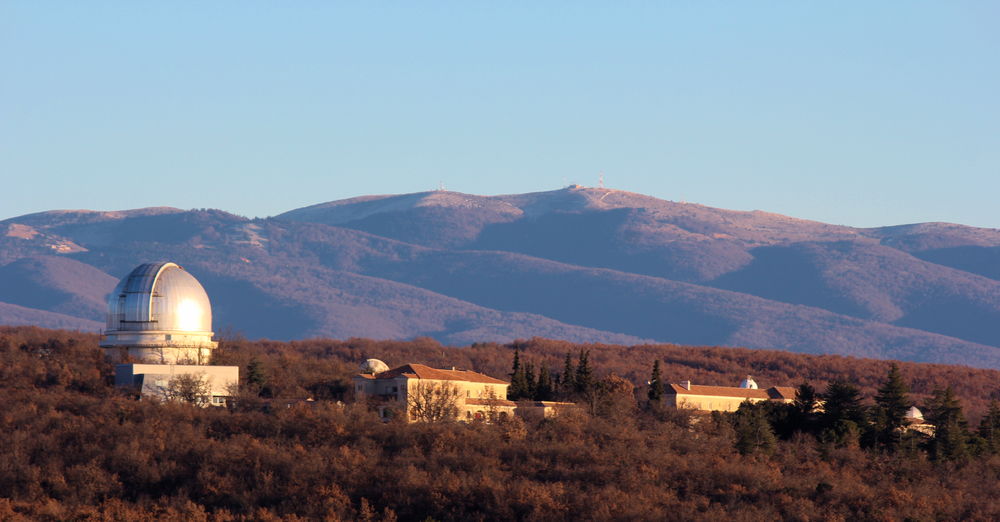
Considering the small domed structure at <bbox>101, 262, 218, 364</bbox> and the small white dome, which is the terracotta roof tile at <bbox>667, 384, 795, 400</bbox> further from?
the small domed structure at <bbox>101, 262, 218, 364</bbox>

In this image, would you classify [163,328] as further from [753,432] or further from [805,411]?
[805,411]

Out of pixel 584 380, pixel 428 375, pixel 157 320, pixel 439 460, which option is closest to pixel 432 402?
pixel 428 375

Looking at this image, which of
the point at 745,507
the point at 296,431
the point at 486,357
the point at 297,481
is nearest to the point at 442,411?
the point at 296,431

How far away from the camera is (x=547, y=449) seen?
7319 cm

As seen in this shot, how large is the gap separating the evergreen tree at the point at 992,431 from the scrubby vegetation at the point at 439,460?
13 cm

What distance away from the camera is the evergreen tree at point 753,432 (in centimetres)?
7869

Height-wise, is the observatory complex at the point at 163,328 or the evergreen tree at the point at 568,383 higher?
the observatory complex at the point at 163,328

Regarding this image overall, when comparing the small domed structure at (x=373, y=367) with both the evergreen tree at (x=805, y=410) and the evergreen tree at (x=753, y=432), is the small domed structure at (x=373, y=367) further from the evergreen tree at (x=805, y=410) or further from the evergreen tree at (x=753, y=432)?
the evergreen tree at (x=805, y=410)

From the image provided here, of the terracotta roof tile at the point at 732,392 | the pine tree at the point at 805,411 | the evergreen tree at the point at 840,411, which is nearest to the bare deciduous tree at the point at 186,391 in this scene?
the terracotta roof tile at the point at 732,392

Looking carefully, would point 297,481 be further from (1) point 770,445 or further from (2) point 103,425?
(1) point 770,445

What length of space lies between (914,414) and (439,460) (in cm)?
3598

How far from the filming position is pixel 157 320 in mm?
86250

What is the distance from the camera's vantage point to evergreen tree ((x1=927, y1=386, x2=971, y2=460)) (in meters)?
81.1

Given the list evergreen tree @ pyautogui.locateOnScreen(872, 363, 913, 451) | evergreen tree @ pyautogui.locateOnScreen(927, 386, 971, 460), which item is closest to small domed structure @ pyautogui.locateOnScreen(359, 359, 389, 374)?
evergreen tree @ pyautogui.locateOnScreen(872, 363, 913, 451)
